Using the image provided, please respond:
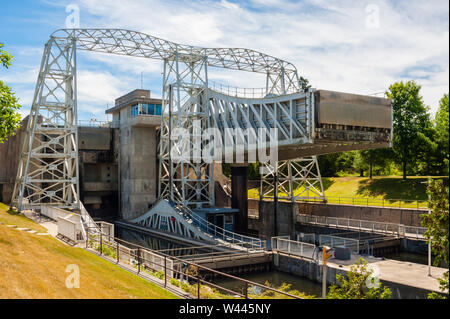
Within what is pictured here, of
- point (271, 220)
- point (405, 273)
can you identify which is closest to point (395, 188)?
point (271, 220)

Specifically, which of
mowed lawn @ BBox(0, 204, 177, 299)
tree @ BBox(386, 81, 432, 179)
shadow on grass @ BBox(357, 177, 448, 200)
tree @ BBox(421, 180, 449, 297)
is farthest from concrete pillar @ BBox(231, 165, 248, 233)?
tree @ BBox(421, 180, 449, 297)

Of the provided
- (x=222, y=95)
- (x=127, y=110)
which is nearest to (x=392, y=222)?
(x=222, y=95)

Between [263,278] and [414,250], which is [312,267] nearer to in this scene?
[263,278]

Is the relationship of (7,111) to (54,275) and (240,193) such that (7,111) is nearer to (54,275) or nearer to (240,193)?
(54,275)

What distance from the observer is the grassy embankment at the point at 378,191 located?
45250 mm

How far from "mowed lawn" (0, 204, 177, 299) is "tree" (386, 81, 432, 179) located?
1726 inches

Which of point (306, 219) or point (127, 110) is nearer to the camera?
point (306, 219)

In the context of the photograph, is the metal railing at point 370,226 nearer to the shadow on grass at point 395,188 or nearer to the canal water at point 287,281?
the canal water at point 287,281

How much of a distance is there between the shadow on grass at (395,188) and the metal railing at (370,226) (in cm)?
1189

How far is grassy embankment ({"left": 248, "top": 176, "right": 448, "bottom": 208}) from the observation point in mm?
45250

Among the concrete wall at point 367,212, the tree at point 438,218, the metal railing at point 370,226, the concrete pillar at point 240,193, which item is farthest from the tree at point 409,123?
the tree at point 438,218

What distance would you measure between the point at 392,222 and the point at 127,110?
32045 millimetres

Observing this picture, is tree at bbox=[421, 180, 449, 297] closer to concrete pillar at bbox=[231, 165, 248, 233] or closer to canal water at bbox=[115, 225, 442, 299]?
canal water at bbox=[115, 225, 442, 299]
